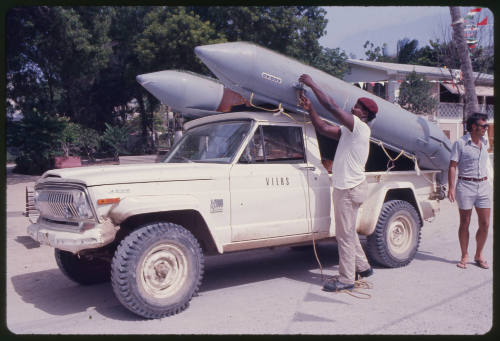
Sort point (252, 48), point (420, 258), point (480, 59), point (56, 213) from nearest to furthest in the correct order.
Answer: point (56, 213)
point (252, 48)
point (420, 258)
point (480, 59)

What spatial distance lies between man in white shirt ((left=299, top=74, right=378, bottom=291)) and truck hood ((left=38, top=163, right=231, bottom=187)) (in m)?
1.23

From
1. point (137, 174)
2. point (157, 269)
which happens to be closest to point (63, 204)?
point (137, 174)

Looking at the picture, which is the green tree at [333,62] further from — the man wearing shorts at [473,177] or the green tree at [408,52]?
the man wearing shorts at [473,177]

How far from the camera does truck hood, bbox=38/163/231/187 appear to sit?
13.8 ft

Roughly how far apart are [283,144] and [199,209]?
1.42 meters

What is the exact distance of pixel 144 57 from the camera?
71.2 ft

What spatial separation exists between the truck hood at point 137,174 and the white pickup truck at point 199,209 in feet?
0.03

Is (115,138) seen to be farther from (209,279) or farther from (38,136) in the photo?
(209,279)

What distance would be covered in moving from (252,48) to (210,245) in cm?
230


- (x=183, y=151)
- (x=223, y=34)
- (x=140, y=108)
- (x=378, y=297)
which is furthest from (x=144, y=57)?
(x=378, y=297)

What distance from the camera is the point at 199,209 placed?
4.51m

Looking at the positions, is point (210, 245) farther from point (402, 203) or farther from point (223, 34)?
point (223, 34)

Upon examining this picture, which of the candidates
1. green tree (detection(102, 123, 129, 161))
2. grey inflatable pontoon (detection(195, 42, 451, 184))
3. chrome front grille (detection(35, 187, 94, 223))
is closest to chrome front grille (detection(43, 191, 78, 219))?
chrome front grille (detection(35, 187, 94, 223))

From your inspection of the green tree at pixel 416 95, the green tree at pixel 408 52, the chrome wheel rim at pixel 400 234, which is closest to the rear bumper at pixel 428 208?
the chrome wheel rim at pixel 400 234
